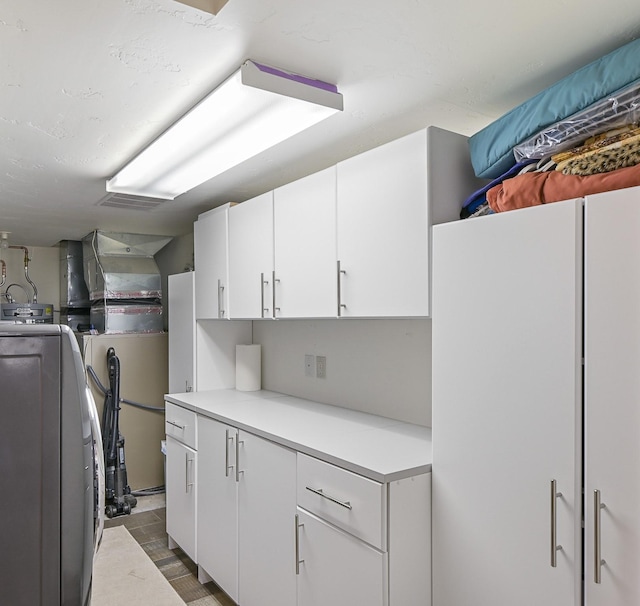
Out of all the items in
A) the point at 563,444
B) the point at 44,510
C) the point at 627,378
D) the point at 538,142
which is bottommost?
the point at 44,510

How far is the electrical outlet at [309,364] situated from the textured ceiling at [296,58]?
125 cm

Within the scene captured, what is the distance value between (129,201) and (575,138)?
2.69 metres

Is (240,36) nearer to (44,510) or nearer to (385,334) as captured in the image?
(44,510)

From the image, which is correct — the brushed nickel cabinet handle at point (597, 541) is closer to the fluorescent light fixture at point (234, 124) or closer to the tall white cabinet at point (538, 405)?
the tall white cabinet at point (538, 405)

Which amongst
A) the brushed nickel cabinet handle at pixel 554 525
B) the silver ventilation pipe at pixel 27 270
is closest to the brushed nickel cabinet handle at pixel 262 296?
the brushed nickel cabinet handle at pixel 554 525

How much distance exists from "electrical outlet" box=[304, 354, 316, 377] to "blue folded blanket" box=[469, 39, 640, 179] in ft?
5.16

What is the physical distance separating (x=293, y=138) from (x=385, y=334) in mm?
1012

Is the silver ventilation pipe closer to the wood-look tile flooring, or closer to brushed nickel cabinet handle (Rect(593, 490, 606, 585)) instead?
the wood-look tile flooring

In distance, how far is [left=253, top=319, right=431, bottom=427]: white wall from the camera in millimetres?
2453

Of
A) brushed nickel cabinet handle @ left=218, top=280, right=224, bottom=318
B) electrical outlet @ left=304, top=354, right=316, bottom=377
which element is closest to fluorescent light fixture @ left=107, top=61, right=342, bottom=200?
brushed nickel cabinet handle @ left=218, top=280, right=224, bottom=318

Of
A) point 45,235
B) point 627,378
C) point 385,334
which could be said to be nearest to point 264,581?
point 385,334

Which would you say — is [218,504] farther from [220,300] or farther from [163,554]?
[220,300]

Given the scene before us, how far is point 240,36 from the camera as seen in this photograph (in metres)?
1.44

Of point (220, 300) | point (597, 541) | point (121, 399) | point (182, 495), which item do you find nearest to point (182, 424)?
point (182, 495)
